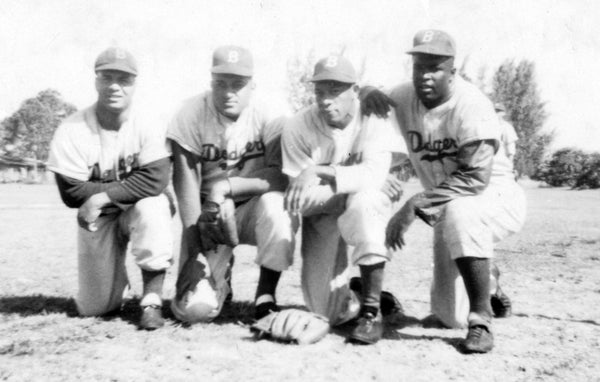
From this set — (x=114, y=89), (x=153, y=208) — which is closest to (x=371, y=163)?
(x=153, y=208)

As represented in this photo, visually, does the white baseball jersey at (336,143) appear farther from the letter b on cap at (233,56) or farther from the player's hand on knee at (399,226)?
the letter b on cap at (233,56)

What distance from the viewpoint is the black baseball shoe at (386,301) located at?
4.61 m

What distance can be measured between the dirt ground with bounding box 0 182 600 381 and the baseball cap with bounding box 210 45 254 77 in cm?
171

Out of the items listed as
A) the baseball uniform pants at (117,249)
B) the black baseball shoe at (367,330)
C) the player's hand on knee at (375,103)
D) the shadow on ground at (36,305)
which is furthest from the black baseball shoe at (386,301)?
the shadow on ground at (36,305)

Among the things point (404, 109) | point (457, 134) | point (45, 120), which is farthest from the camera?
point (45, 120)

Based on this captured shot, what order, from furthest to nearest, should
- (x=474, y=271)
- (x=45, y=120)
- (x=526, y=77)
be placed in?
1. (x=45, y=120)
2. (x=526, y=77)
3. (x=474, y=271)

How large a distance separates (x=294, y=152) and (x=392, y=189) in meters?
0.69

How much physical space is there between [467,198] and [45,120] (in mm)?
74242

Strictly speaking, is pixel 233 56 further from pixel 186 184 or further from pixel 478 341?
pixel 478 341

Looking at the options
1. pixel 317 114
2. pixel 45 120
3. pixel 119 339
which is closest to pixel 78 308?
pixel 119 339

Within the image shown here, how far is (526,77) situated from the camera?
6047 centimetres

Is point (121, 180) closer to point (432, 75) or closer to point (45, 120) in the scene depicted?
point (432, 75)

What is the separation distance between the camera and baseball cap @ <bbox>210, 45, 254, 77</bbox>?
432 cm

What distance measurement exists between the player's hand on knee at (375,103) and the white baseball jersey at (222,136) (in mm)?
629
